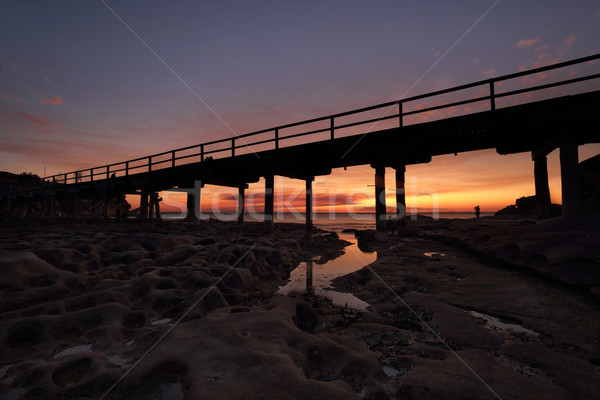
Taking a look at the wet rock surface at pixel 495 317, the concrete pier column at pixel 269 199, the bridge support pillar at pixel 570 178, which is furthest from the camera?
the concrete pier column at pixel 269 199

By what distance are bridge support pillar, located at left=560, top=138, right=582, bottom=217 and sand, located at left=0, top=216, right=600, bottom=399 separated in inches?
55.8

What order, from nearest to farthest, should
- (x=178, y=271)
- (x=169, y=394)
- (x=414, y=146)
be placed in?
(x=169, y=394), (x=178, y=271), (x=414, y=146)

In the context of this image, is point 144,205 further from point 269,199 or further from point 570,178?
point 570,178

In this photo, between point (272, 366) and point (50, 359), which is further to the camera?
point (50, 359)

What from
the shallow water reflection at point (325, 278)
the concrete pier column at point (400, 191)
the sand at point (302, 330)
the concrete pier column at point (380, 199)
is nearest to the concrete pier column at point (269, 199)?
the shallow water reflection at point (325, 278)

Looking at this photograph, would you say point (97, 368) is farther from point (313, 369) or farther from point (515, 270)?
point (515, 270)

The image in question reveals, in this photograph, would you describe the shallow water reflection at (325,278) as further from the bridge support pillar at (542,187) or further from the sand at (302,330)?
the bridge support pillar at (542,187)

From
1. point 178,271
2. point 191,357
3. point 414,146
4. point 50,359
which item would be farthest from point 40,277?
point 414,146

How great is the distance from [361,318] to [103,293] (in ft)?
13.4

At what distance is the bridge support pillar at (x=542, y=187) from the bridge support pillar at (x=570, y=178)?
1.97 meters

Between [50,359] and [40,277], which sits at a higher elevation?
[40,277]

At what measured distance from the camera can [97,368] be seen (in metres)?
2.45

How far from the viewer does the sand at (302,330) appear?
7.46 feet

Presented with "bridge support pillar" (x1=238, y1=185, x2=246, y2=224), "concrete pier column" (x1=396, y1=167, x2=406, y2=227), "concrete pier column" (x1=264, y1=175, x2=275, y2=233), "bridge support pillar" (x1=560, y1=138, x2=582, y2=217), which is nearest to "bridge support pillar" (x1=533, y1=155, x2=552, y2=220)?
"bridge support pillar" (x1=560, y1=138, x2=582, y2=217)
